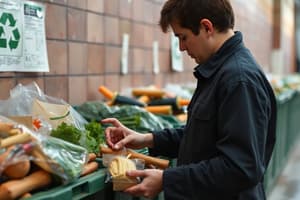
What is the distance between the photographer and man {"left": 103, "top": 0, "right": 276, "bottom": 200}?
3.74 ft

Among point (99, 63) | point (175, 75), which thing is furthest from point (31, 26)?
point (175, 75)

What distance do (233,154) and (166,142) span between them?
1.54ft

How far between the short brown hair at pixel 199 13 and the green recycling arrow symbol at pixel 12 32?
0.72 m

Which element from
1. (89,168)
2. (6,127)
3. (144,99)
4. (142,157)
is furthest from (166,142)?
(144,99)

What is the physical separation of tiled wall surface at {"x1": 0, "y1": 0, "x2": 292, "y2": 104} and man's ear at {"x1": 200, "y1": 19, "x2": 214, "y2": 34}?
86 cm

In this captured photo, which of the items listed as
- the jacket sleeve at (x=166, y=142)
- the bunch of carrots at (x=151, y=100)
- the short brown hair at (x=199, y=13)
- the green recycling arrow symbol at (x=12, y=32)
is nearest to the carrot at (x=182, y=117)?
the bunch of carrots at (x=151, y=100)

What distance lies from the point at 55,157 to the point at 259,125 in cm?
54

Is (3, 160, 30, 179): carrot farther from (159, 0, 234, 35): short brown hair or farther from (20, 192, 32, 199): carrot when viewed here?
(159, 0, 234, 35): short brown hair

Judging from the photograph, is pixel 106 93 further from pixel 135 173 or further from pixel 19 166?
pixel 19 166

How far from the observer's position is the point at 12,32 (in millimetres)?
Result: 1713

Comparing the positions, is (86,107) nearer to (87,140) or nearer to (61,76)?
(61,76)

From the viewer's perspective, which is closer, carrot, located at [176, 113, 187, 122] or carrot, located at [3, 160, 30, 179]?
carrot, located at [3, 160, 30, 179]

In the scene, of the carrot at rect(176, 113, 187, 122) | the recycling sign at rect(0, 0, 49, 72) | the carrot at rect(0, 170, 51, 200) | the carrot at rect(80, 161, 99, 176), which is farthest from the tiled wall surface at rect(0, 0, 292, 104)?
the carrot at rect(0, 170, 51, 200)

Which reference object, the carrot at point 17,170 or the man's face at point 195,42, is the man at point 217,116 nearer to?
the man's face at point 195,42
